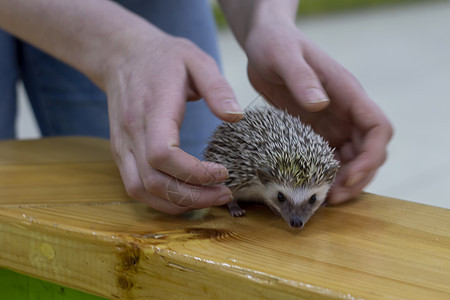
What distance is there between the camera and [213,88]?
1047mm

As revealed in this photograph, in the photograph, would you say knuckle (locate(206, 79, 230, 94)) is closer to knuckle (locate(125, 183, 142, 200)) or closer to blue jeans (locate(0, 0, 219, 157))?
knuckle (locate(125, 183, 142, 200))

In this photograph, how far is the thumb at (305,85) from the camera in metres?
1.08

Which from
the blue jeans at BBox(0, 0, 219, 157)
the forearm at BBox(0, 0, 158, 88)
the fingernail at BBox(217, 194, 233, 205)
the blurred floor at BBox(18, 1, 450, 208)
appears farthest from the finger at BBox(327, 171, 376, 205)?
the blurred floor at BBox(18, 1, 450, 208)

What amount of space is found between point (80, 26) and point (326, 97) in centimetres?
57

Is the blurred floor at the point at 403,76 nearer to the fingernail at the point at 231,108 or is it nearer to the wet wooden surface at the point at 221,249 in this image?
the wet wooden surface at the point at 221,249

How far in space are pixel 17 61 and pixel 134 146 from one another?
0.96 m

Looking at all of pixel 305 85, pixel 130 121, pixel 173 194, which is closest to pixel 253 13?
pixel 305 85

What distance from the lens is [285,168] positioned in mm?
1128

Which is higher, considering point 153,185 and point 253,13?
point 253,13

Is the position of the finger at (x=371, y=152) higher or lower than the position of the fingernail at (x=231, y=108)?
lower

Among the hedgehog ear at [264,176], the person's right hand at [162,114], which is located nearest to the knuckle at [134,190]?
the person's right hand at [162,114]

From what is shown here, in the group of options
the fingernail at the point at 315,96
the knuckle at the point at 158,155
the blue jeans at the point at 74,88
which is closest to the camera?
the knuckle at the point at 158,155

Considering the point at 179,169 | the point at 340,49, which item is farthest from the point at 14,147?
the point at 340,49

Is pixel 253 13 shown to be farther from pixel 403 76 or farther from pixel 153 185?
pixel 403 76
